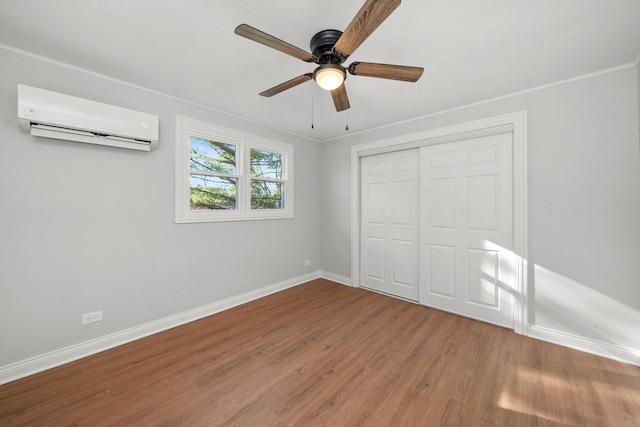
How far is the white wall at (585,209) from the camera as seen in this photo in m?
2.12

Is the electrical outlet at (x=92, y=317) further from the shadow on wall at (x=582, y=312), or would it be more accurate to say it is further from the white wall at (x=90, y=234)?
the shadow on wall at (x=582, y=312)

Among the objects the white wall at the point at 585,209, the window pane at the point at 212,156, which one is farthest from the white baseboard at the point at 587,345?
the window pane at the point at 212,156

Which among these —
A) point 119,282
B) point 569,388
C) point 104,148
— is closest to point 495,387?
point 569,388

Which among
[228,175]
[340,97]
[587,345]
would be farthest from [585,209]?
[228,175]

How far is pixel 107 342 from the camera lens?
232 cm

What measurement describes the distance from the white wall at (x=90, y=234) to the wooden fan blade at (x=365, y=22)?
2.23 metres

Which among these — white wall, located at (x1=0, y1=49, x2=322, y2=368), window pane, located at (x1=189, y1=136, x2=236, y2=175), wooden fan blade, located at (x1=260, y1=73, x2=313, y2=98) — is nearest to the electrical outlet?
white wall, located at (x1=0, y1=49, x2=322, y2=368)

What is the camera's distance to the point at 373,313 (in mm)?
3068

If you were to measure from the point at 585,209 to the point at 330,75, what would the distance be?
267cm

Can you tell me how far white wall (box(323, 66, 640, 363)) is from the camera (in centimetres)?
212

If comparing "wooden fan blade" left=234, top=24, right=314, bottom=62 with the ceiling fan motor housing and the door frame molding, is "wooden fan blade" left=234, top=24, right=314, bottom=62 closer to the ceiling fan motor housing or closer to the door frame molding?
the ceiling fan motor housing

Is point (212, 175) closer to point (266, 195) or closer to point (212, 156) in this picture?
point (212, 156)

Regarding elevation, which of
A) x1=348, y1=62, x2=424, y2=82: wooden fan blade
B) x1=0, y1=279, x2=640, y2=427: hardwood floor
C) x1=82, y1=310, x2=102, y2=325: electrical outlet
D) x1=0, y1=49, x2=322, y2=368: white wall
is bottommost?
x1=0, y1=279, x2=640, y2=427: hardwood floor

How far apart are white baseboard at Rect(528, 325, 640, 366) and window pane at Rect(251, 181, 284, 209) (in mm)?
3501
